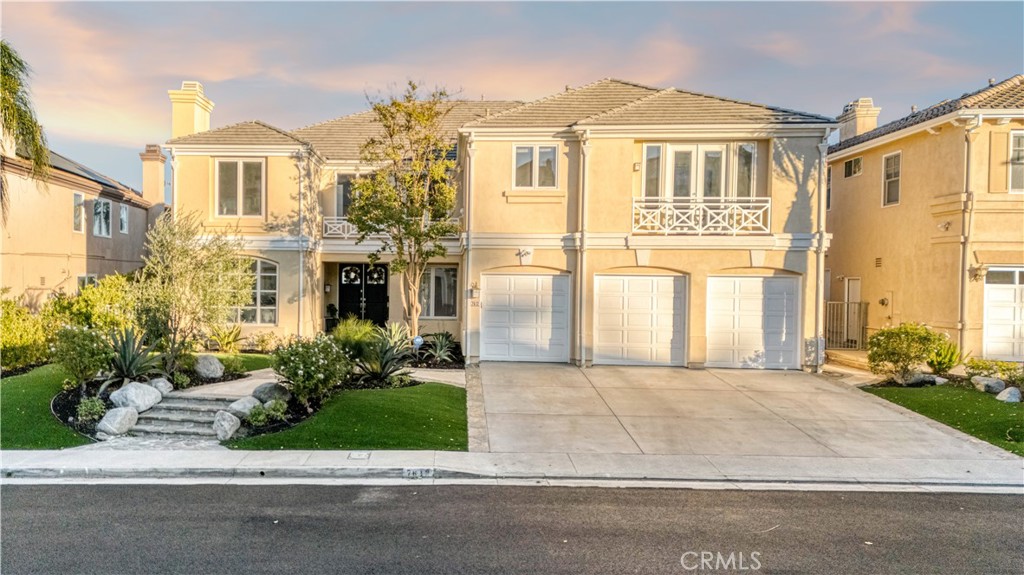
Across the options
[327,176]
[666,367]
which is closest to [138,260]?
[327,176]

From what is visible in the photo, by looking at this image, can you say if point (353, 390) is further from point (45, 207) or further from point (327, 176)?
point (45, 207)

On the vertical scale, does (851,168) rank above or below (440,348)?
above

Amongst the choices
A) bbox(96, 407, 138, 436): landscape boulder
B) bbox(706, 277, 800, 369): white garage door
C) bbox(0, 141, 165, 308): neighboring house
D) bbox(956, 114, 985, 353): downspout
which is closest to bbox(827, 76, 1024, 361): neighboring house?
bbox(956, 114, 985, 353): downspout

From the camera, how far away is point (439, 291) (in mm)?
18750

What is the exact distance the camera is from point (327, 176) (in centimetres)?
1895

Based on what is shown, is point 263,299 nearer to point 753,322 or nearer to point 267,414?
point 267,414

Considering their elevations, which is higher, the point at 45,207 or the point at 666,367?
the point at 45,207

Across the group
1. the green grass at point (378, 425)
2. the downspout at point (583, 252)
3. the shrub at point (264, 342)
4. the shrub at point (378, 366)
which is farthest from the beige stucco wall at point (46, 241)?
the downspout at point (583, 252)

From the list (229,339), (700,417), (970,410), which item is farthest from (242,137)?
(970,410)

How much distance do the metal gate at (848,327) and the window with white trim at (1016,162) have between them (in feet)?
17.0

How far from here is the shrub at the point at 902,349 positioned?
13.5 m

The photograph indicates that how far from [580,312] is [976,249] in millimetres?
10688

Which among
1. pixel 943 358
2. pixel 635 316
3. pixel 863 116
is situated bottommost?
pixel 943 358

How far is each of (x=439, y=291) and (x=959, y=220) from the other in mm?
14905
